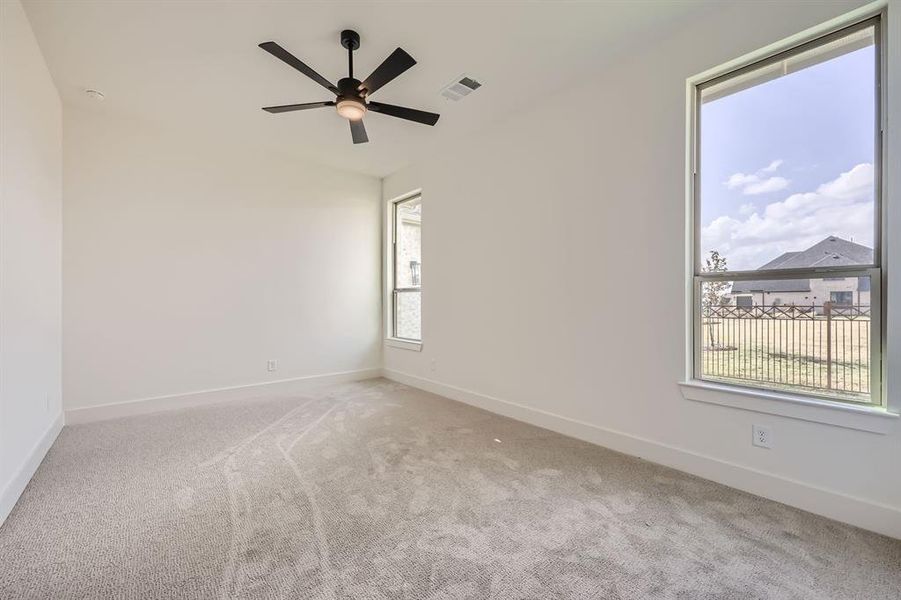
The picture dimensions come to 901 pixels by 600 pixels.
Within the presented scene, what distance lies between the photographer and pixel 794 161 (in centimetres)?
208

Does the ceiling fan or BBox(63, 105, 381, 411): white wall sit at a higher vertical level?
the ceiling fan

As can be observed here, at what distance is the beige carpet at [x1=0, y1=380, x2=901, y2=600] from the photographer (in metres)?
1.48

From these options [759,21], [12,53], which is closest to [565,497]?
[759,21]

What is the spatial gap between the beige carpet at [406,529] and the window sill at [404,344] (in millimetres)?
1868

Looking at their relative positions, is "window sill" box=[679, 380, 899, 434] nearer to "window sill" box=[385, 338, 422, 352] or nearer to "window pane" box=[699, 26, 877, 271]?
"window pane" box=[699, 26, 877, 271]

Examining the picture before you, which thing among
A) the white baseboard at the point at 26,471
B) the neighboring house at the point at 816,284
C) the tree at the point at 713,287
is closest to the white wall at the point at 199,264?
the white baseboard at the point at 26,471

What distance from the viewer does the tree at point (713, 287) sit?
235 cm

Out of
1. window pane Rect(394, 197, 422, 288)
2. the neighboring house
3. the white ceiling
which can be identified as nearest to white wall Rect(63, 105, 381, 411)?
window pane Rect(394, 197, 422, 288)

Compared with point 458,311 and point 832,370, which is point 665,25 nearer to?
point 832,370

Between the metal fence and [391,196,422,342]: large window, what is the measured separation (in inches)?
127

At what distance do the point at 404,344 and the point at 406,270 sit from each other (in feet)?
3.36

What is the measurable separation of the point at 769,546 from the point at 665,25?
2.89 meters

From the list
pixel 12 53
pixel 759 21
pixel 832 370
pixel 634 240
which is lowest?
pixel 832 370

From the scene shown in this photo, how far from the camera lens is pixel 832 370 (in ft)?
6.51
